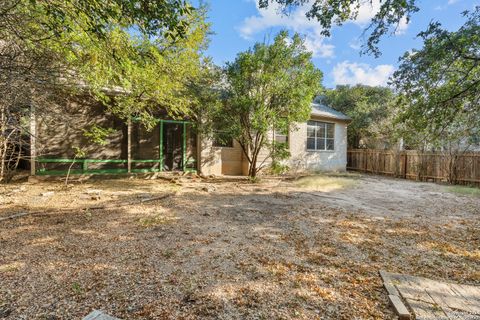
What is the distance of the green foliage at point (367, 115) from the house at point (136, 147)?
162 inches

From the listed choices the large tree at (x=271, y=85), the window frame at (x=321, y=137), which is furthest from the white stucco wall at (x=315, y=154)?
the large tree at (x=271, y=85)

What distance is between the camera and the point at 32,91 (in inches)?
179

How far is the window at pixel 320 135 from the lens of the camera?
14156 millimetres

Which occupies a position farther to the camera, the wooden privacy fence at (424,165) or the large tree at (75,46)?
the wooden privacy fence at (424,165)

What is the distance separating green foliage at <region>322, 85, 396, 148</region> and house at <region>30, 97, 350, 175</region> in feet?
13.5

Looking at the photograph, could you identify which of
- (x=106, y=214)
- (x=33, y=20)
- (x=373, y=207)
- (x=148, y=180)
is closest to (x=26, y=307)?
(x=106, y=214)

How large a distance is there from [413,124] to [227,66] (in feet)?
19.4

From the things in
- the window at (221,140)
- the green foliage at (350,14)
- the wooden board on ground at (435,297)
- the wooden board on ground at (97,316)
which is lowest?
the wooden board on ground at (435,297)

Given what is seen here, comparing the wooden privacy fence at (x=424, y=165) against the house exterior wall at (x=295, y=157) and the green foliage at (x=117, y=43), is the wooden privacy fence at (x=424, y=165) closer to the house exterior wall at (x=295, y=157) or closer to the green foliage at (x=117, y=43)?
the house exterior wall at (x=295, y=157)

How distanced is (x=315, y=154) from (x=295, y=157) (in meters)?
1.51

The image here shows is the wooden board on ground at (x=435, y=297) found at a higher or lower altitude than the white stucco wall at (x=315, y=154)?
lower

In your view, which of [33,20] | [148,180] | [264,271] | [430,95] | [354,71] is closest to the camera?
[264,271]

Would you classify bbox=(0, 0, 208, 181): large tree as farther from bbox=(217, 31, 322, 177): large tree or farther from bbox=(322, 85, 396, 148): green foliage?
bbox=(322, 85, 396, 148): green foliage

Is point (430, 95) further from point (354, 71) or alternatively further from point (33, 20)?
point (354, 71)
